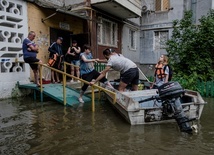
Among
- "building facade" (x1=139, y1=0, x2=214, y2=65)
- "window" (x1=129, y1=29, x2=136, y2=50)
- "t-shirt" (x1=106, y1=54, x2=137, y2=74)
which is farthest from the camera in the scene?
"window" (x1=129, y1=29, x2=136, y2=50)

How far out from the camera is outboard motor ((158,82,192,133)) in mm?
4328

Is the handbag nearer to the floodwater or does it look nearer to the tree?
the floodwater

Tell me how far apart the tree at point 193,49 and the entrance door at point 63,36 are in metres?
6.12

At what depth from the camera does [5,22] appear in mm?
7938

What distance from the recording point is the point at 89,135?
4.59m

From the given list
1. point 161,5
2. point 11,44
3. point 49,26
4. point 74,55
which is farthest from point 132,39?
point 11,44

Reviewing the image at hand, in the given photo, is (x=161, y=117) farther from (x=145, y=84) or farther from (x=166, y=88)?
(x=145, y=84)

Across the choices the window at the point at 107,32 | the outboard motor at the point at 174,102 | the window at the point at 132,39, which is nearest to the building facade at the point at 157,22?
the window at the point at 132,39

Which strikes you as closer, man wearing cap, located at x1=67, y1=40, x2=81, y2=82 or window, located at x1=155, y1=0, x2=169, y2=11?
man wearing cap, located at x1=67, y1=40, x2=81, y2=82

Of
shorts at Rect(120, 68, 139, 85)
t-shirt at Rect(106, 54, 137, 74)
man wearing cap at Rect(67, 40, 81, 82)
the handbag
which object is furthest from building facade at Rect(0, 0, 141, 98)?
shorts at Rect(120, 68, 139, 85)

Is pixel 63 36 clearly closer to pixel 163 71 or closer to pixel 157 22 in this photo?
pixel 163 71

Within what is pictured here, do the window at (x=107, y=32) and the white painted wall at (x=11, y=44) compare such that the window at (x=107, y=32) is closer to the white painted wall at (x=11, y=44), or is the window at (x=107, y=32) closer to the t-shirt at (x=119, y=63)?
the white painted wall at (x=11, y=44)

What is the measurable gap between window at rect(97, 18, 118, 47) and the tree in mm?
3618

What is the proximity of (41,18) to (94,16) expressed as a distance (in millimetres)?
3697
